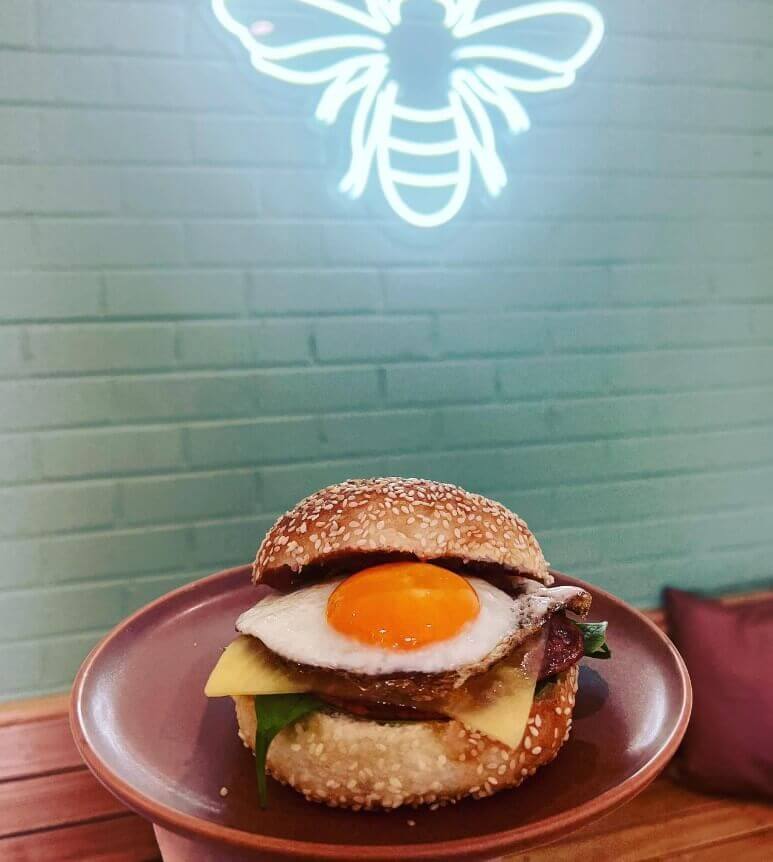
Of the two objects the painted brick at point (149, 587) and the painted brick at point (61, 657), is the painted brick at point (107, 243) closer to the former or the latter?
the painted brick at point (149, 587)

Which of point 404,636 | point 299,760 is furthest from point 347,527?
point 299,760

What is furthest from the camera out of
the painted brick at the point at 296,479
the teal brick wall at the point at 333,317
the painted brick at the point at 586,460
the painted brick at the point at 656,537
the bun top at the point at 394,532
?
the painted brick at the point at 656,537

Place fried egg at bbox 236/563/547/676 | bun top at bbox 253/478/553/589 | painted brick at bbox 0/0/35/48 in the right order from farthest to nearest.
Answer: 1. painted brick at bbox 0/0/35/48
2. bun top at bbox 253/478/553/589
3. fried egg at bbox 236/563/547/676

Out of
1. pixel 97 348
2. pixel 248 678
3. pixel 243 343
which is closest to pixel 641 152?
pixel 243 343

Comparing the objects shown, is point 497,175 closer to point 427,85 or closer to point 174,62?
point 427,85

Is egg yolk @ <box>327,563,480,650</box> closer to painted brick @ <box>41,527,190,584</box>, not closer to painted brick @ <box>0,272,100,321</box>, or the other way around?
painted brick @ <box>41,527,190,584</box>

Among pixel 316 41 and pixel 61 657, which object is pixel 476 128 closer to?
pixel 316 41

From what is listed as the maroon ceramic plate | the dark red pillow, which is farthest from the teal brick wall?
the maroon ceramic plate

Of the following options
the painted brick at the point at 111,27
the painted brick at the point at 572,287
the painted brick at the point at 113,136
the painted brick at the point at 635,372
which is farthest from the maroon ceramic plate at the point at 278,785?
the painted brick at the point at 111,27
